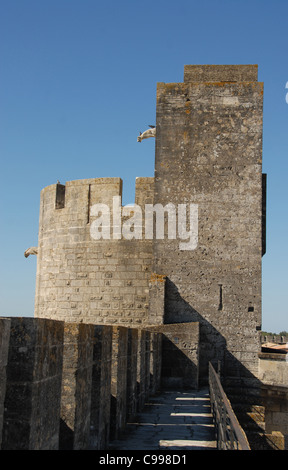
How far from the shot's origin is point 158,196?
12.4 meters

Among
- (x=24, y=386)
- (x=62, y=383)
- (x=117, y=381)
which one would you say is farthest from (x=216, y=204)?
(x=24, y=386)

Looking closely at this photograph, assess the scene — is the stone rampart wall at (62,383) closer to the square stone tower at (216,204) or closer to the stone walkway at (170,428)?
the stone walkway at (170,428)

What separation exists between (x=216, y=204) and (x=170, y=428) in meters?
6.65

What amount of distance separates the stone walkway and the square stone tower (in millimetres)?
3202

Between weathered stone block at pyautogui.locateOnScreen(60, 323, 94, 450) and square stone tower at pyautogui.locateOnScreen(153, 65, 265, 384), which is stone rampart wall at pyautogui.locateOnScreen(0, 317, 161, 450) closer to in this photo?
weathered stone block at pyautogui.locateOnScreen(60, 323, 94, 450)

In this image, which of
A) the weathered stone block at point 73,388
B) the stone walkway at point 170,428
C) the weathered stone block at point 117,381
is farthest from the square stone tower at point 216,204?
the weathered stone block at point 73,388

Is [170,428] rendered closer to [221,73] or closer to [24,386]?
[24,386]

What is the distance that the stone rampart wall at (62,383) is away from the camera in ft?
10.2

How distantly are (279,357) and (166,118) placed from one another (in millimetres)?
5603

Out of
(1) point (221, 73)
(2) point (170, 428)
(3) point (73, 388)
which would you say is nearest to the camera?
(3) point (73, 388)

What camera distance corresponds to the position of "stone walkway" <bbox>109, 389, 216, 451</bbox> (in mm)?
5379

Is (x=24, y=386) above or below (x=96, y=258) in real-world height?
below

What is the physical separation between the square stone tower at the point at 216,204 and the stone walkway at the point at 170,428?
3.20 meters

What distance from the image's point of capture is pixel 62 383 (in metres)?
4.09
